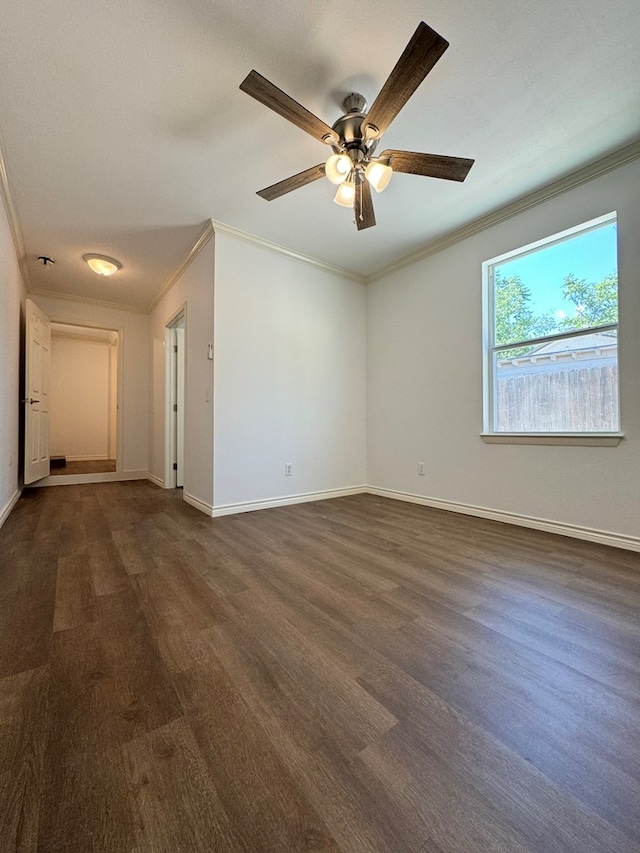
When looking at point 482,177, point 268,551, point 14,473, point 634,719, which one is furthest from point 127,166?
point 634,719

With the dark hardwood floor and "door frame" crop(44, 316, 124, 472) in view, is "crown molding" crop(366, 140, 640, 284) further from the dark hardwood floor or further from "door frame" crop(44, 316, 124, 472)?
"door frame" crop(44, 316, 124, 472)

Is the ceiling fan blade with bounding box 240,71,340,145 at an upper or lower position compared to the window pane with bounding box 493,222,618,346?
upper

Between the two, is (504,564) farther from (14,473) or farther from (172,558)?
(14,473)

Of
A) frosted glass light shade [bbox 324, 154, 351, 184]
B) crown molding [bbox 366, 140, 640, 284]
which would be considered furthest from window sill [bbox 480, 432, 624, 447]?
frosted glass light shade [bbox 324, 154, 351, 184]

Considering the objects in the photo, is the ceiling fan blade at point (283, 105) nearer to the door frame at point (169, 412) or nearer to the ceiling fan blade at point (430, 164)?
the ceiling fan blade at point (430, 164)

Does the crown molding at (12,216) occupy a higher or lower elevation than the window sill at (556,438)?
higher

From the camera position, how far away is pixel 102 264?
3598 mm

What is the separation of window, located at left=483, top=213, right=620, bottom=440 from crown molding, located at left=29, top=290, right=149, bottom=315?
4692 mm

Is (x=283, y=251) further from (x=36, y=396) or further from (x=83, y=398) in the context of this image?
(x=83, y=398)

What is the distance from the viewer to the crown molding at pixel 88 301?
14.7ft

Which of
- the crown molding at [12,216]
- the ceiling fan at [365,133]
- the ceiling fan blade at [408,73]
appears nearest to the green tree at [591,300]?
the ceiling fan at [365,133]

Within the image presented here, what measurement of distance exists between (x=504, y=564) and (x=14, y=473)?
14.9 feet

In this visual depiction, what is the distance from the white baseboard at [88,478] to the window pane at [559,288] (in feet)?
16.5

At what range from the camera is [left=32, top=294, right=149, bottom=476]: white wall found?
4957mm
